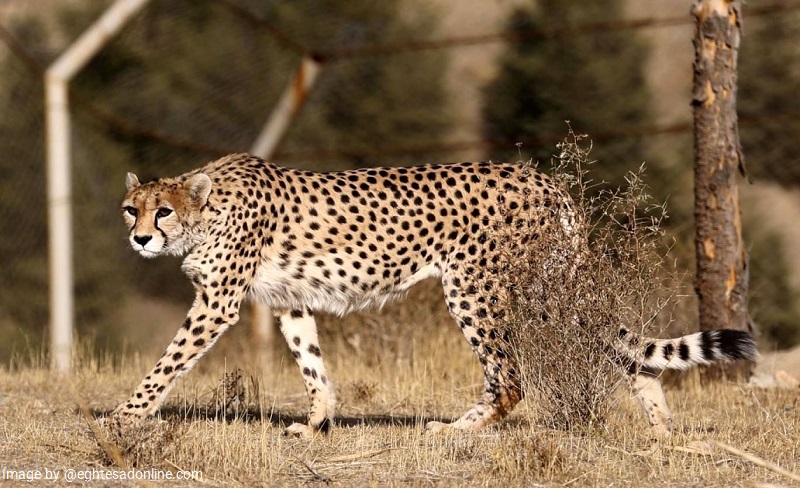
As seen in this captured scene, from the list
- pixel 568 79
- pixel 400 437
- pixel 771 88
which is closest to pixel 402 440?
pixel 400 437

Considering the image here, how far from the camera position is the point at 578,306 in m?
5.04

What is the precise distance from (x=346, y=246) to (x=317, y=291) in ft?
0.76

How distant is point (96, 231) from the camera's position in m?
14.2

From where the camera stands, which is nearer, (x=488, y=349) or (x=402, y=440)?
(x=402, y=440)

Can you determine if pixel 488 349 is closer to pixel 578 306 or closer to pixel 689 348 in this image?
pixel 578 306

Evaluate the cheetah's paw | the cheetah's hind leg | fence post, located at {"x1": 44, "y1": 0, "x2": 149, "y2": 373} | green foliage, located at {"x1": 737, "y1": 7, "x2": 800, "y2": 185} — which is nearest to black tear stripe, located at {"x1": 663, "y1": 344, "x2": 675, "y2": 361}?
the cheetah's hind leg

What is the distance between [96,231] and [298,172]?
29.6 ft

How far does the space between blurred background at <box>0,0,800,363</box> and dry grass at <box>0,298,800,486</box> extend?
0.90 meters

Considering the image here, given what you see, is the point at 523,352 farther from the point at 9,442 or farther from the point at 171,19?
the point at 171,19

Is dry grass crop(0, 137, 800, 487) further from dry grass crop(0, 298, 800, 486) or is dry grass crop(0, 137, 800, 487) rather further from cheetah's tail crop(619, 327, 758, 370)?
cheetah's tail crop(619, 327, 758, 370)

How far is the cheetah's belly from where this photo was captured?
5426 mm

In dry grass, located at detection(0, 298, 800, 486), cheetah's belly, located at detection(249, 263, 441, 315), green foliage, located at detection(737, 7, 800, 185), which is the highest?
green foliage, located at detection(737, 7, 800, 185)

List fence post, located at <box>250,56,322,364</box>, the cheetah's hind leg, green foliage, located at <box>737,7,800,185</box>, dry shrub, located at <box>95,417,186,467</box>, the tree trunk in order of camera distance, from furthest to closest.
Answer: green foliage, located at <box>737,7,800,185</box> → fence post, located at <box>250,56,322,364</box> → the tree trunk → the cheetah's hind leg → dry shrub, located at <box>95,417,186,467</box>

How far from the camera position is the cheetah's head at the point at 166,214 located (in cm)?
516
